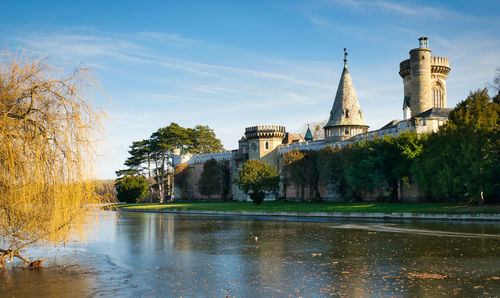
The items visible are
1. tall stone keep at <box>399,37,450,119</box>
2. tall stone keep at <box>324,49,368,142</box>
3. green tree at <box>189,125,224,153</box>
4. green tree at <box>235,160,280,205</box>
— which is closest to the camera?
green tree at <box>235,160,280,205</box>

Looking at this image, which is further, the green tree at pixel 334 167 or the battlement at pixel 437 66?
the battlement at pixel 437 66

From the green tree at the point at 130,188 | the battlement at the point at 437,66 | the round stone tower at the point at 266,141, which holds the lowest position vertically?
the green tree at the point at 130,188

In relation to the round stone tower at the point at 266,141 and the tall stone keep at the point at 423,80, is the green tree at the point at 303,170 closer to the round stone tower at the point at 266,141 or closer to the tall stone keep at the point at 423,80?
the round stone tower at the point at 266,141

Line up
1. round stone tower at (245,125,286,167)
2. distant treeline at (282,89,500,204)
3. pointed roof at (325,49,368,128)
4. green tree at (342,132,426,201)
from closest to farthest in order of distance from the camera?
distant treeline at (282,89,500,204), green tree at (342,132,426,201), pointed roof at (325,49,368,128), round stone tower at (245,125,286,167)

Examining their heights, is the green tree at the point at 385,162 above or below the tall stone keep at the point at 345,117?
Result: below

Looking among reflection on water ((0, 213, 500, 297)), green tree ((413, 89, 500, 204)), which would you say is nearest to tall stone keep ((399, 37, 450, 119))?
green tree ((413, 89, 500, 204))

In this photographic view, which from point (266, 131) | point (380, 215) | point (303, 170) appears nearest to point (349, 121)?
point (303, 170)

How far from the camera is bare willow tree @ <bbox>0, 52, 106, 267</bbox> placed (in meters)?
11.6

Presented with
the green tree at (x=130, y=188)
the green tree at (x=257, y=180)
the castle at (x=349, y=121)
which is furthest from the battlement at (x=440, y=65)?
the green tree at (x=130, y=188)

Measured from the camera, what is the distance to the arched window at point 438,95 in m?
62.4

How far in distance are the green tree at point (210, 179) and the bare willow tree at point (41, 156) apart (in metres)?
57.1

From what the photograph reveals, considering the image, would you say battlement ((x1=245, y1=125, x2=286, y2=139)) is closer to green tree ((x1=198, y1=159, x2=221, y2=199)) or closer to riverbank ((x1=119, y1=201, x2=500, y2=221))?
green tree ((x1=198, y1=159, x2=221, y2=199))

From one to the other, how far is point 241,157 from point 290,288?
57.2 m

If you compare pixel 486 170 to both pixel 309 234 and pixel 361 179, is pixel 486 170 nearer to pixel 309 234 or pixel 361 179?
pixel 361 179
